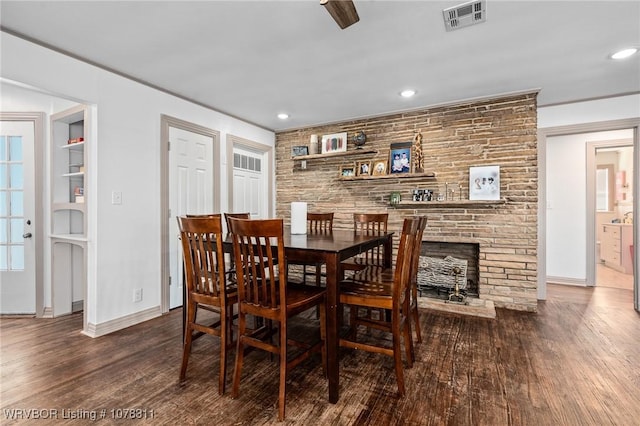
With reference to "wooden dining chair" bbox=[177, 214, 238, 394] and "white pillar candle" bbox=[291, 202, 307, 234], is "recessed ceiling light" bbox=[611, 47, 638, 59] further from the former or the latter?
"wooden dining chair" bbox=[177, 214, 238, 394]

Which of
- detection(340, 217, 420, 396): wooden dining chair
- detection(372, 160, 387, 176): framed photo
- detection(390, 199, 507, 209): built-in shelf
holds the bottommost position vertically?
detection(340, 217, 420, 396): wooden dining chair

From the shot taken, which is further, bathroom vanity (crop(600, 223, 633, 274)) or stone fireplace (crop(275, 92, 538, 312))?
bathroom vanity (crop(600, 223, 633, 274))

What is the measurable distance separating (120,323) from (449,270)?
3.47 m

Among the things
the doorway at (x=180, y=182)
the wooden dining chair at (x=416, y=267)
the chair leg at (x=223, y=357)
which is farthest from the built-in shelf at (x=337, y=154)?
the chair leg at (x=223, y=357)

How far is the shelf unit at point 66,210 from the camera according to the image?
10.3 feet

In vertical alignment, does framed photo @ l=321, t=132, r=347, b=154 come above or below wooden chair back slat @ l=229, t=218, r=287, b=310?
above

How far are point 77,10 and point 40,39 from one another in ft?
2.03

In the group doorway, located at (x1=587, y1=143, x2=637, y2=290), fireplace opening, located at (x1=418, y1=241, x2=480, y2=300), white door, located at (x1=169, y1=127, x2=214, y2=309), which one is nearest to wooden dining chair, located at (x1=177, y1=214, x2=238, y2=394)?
white door, located at (x1=169, y1=127, x2=214, y2=309)

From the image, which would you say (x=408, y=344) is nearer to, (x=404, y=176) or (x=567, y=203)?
(x=404, y=176)

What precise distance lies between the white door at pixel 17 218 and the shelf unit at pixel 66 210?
0.23 metres

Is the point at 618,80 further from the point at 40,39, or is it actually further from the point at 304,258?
the point at 40,39

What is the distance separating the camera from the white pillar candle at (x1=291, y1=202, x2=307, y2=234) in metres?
2.79

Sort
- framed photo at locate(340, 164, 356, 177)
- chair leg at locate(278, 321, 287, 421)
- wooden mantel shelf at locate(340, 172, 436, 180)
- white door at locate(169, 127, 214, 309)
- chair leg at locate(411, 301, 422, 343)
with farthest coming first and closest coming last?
framed photo at locate(340, 164, 356, 177)
wooden mantel shelf at locate(340, 172, 436, 180)
white door at locate(169, 127, 214, 309)
chair leg at locate(411, 301, 422, 343)
chair leg at locate(278, 321, 287, 421)

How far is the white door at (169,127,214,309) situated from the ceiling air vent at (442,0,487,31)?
284 cm
